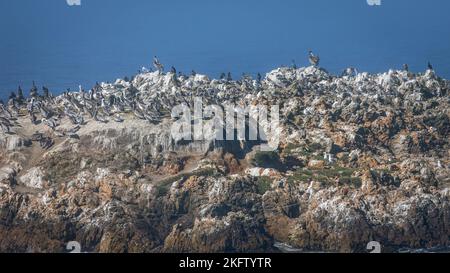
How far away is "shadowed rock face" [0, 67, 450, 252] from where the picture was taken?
99.0 meters

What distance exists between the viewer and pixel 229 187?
103 meters

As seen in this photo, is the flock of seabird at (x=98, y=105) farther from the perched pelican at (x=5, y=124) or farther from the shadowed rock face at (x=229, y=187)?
the shadowed rock face at (x=229, y=187)

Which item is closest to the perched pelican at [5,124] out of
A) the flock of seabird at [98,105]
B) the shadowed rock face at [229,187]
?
the flock of seabird at [98,105]

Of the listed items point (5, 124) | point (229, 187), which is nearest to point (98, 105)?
point (5, 124)

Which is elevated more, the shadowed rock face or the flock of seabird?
the flock of seabird

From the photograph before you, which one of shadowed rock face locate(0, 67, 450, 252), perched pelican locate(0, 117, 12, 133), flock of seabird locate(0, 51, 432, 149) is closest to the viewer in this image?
shadowed rock face locate(0, 67, 450, 252)

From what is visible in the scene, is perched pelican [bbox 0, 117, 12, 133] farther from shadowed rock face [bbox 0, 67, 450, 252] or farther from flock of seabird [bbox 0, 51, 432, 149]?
shadowed rock face [bbox 0, 67, 450, 252]

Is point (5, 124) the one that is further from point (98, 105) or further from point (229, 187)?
point (229, 187)

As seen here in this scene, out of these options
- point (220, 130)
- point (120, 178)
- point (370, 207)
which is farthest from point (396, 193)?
point (120, 178)

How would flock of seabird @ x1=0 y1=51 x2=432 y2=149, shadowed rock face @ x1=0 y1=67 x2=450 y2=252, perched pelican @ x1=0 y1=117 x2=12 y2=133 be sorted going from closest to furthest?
shadowed rock face @ x1=0 y1=67 x2=450 y2=252, flock of seabird @ x1=0 y1=51 x2=432 y2=149, perched pelican @ x1=0 y1=117 x2=12 y2=133

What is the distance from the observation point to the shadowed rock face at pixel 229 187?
9900cm

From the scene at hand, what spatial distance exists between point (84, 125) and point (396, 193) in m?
37.0

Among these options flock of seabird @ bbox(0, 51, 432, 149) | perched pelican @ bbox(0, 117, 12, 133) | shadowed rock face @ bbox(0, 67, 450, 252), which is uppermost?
flock of seabird @ bbox(0, 51, 432, 149)

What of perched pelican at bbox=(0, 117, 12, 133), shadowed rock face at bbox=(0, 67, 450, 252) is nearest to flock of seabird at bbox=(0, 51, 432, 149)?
perched pelican at bbox=(0, 117, 12, 133)
